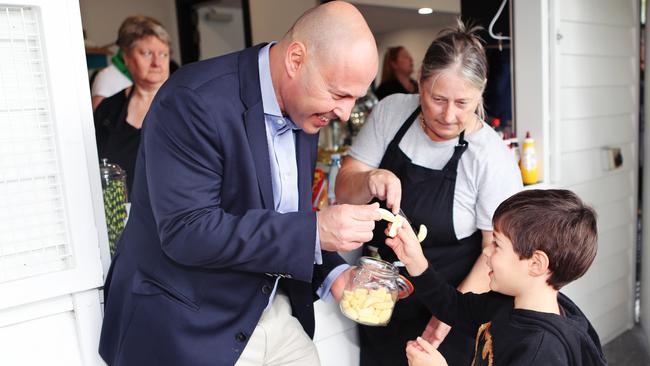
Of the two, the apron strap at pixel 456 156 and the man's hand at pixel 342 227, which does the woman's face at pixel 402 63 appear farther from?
the man's hand at pixel 342 227

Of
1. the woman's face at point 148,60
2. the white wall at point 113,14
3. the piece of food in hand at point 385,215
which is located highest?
the white wall at point 113,14

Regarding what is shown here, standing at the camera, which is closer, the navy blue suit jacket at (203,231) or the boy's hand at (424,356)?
the navy blue suit jacket at (203,231)

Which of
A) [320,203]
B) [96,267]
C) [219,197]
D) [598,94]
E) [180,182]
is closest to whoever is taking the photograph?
[180,182]

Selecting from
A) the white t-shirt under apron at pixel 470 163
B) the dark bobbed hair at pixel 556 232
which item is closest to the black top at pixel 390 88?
the white t-shirt under apron at pixel 470 163

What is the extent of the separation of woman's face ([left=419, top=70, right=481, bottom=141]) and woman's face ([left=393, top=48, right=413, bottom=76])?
369 cm

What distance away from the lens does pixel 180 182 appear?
1.18m

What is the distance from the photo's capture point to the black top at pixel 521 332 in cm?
131

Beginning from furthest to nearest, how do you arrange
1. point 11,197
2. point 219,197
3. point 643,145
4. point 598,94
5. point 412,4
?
point 412,4 → point 643,145 → point 598,94 → point 11,197 → point 219,197

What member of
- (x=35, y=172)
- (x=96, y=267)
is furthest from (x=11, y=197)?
(x=96, y=267)

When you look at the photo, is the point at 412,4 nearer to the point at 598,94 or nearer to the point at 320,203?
the point at 598,94

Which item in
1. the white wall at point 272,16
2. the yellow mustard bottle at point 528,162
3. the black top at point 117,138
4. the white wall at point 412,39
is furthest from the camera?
the white wall at point 412,39

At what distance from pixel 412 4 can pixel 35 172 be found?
611cm

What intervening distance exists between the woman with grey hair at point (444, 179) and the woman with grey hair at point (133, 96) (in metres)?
1.32

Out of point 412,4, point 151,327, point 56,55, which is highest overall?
point 412,4
